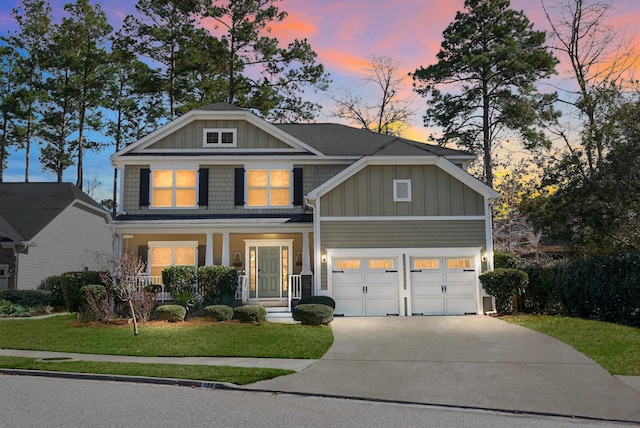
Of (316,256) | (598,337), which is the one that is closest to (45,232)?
(316,256)

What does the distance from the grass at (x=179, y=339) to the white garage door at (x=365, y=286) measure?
2.93 meters

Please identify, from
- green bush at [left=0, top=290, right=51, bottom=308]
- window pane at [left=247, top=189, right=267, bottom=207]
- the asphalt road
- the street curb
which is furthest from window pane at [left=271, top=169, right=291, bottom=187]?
the asphalt road

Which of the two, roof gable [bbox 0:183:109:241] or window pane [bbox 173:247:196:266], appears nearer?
A: window pane [bbox 173:247:196:266]

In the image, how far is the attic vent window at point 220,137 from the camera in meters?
22.5

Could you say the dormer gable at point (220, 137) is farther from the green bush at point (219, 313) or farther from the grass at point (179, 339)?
the grass at point (179, 339)

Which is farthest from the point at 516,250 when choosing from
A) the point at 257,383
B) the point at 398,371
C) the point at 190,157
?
the point at 257,383

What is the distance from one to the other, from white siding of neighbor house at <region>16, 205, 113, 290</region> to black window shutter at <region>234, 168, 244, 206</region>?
6896mm

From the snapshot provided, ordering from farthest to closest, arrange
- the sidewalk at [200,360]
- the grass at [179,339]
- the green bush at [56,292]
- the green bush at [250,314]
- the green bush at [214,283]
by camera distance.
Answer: the green bush at [56,292]
the green bush at [214,283]
the green bush at [250,314]
the grass at [179,339]
the sidewalk at [200,360]

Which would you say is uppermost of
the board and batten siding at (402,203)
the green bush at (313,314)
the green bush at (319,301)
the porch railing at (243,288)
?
the board and batten siding at (402,203)

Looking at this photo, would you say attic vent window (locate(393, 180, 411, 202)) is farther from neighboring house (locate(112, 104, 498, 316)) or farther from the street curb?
the street curb

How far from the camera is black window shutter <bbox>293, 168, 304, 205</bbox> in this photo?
22.1m

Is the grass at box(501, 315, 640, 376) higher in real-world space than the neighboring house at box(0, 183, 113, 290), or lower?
lower

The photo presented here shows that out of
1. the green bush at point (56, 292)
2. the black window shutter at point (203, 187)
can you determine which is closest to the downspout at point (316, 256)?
the black window shutter at point (203, 187)

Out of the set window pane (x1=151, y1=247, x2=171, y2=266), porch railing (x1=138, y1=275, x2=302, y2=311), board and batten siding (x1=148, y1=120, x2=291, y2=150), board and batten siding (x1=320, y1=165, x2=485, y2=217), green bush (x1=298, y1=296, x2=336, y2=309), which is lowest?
green bush (x1=298, y1=296, x2=336, y2=309)
